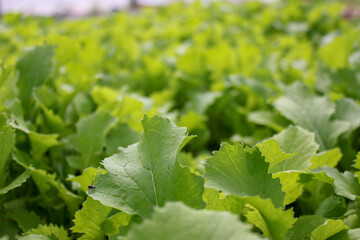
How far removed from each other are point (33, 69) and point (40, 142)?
Answer: 1.22 ft

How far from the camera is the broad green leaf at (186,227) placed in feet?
1.59

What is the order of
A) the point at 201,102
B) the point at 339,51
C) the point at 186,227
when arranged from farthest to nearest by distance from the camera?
1. the point at 339,51
2. the point at 201,102
3. the point at 186,227

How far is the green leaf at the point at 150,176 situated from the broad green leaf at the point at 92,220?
54mm

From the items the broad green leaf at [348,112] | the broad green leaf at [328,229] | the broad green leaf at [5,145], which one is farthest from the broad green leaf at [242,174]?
the broad green leaf at [348,112]

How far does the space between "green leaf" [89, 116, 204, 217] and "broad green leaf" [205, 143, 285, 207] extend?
44 millimetres

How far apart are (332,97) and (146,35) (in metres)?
2.06

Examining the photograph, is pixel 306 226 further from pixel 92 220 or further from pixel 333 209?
pixel 92 220

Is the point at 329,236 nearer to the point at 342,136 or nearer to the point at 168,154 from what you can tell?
the point at 168,154

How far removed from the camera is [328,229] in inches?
28.9

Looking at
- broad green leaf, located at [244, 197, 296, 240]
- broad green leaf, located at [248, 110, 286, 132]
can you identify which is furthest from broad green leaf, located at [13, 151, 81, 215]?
broad green leaf, located at [248, 110, 286, 132]

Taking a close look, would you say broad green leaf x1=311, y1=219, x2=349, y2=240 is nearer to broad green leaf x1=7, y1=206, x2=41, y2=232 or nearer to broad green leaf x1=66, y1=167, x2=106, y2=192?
broad green leaf x1=66, y1=167, x2=106, y2=192

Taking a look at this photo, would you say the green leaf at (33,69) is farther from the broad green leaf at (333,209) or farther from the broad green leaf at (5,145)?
the broad green leaf at (333,209)

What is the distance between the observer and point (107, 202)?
27.2 inches

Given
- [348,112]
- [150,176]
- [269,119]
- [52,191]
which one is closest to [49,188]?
[52,191]
